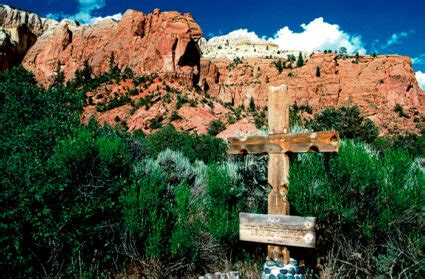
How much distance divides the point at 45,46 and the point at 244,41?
112423 millimetres

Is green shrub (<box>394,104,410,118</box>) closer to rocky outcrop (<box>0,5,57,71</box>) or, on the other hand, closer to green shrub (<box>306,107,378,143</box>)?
green shrub (<box>306,107,378,143</box>)

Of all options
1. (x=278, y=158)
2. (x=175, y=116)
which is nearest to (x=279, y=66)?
(x=175, y=116)

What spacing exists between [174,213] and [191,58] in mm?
63929

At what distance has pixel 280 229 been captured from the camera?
15.5 feet

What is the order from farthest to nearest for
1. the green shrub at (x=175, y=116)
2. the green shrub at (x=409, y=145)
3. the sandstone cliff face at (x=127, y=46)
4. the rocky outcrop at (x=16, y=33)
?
the rocky outcrop at (x=16, y=33)
the sandstone cliff face at (x=127, y=46)
the green shrub at (x=175, y=116)
the green shrub at (x=409, y=145)

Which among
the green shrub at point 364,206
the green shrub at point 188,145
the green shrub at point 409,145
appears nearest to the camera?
the green shrub at point 364,206

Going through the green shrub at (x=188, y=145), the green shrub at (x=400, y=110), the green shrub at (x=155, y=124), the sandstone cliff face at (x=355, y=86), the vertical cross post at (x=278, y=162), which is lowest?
the green shrub at (x=188, y=145)

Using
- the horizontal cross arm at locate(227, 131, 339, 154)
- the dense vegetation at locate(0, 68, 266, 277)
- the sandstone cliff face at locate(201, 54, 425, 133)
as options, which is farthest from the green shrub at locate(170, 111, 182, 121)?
the horizontal cross arm at locate(227, 131, 339, 154)

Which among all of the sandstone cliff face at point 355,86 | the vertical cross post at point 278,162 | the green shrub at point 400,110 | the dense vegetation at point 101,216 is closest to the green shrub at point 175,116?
the sandstone cliff face at point 355,86

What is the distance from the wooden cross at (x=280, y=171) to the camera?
180 inches

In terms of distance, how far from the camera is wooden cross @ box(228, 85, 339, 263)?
4.58 meters

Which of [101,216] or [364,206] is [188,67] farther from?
[364,206]

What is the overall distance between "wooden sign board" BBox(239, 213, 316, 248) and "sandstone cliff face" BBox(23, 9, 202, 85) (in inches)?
2376

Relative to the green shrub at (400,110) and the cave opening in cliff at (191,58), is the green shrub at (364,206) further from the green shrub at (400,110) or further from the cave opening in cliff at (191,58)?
the green shrub at (400,110)
